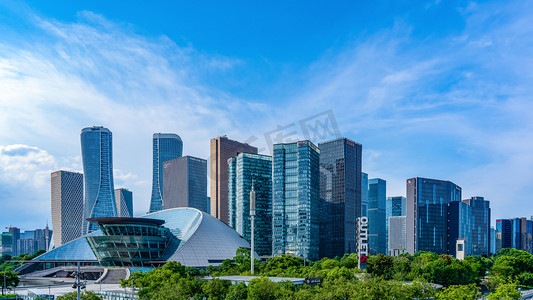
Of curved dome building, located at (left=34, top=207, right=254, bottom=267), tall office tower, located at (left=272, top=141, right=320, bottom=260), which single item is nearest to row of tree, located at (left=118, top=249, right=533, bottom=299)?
curved dome building, located at (left=34, top=207, right=254, bottom=267)

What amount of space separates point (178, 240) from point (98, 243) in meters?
27.5

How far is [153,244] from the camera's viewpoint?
15125cm

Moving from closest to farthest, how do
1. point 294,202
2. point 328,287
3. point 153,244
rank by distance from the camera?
point 328,287 < point 153,244 < point 294,202

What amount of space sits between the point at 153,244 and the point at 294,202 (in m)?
69.8

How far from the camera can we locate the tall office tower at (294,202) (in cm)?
19275

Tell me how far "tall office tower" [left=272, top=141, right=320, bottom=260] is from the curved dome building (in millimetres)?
32958

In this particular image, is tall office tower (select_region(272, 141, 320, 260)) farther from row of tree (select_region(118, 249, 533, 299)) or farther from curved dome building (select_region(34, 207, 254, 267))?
row of tree (select_region(118, 249, 533, 299))

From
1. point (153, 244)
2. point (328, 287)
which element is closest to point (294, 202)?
point (153, 244)

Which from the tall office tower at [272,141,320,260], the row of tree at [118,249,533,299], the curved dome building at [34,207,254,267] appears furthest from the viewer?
the tall office tower at [272,141,320,260]

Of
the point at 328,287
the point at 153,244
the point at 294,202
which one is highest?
the point at 294,202

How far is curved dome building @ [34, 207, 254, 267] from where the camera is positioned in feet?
477

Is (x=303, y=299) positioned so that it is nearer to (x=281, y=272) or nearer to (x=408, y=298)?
(x=408, y=298)

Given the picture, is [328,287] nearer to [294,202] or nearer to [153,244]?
[153,244]

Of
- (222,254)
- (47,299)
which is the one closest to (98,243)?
(222,254)
